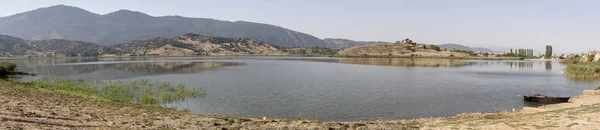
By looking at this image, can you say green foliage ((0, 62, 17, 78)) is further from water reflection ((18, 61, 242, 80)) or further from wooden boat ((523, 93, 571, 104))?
wooden boat ((523, 93, 571, 104))

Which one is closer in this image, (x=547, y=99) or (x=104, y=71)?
(x=547, y=99)

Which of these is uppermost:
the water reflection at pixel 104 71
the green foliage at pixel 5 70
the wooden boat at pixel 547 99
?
the green foliage at pixel 5 70

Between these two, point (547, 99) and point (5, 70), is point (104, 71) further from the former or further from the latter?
point (547, 99)

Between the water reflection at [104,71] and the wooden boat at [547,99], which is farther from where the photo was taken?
the water reflection at [104,71]

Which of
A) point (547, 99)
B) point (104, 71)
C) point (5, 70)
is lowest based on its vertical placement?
point (547, 99)

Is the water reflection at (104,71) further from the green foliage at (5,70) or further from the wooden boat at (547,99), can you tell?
the wooden boat at (547,99)

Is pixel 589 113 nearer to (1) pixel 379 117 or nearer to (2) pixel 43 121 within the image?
(1) pixel 379 117

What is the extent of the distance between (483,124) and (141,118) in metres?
19.8

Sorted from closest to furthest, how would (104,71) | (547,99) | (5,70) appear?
1. (547,99)
2. (5,70)
3. (104,71)

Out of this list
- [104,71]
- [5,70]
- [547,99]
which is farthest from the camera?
[104,71]

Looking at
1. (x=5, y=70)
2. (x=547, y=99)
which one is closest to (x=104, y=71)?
(x=5, y=70)

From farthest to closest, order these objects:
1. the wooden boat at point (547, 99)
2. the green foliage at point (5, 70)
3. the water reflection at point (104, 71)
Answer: the water reflection at point (104, 71) < the green foliage at point (5, 70) < the wooden boat at point (547, 99)

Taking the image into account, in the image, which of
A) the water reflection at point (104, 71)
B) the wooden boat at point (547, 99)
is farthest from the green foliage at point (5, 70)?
the wooden boat at point (547, 99)

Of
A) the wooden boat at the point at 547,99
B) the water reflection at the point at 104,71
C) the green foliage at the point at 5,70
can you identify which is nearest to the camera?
the wooden boat at the point at 547,99
